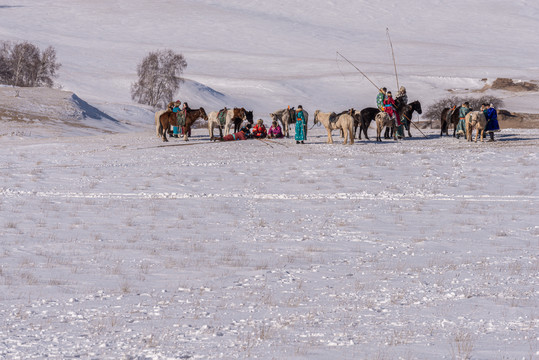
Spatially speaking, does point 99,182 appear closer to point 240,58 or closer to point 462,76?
point 462,76

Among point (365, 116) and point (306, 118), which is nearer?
point (306, 118)

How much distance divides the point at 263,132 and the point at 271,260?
20937 mm

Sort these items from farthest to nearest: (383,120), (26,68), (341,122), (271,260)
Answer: (26,68)
(383,120)
(341,122)
(271,260)

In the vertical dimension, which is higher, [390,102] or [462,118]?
[390,102]

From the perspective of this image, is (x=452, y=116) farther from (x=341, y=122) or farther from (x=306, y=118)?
(x=306, y=118)

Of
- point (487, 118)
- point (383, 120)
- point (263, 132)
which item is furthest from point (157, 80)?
point (487, 118)

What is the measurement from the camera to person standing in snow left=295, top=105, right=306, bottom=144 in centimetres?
2948

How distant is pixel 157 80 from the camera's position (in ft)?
274

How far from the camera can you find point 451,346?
7145 millimetres

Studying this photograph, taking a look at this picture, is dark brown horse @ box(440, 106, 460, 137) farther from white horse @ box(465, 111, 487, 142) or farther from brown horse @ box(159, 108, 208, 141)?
brown horse @ box(159, 108, 208, 141)

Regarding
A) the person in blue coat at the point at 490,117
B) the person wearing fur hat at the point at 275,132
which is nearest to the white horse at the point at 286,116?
the person wearing fur hat at the point at 275,132

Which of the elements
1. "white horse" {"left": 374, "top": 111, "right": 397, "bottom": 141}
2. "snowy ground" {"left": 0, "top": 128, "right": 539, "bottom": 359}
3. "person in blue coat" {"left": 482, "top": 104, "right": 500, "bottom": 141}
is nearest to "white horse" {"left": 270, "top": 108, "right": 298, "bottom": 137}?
"white horse" {"left": 374, "top": 111, "right": 397, "bottom": 141}

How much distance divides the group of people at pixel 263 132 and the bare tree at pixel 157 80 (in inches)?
1994

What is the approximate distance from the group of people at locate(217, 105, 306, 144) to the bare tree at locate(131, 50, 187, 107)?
1994 inches
